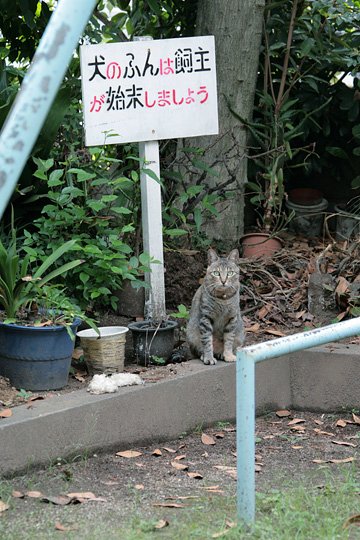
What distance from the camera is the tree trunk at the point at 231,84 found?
7172mm

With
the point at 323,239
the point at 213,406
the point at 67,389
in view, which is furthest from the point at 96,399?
the point at 323,239

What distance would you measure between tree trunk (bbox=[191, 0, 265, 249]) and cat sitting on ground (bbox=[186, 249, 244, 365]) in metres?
1.48

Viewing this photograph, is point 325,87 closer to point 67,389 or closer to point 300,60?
point 300,60

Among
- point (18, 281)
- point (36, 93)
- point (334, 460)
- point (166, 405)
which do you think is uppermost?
point (36, 93)

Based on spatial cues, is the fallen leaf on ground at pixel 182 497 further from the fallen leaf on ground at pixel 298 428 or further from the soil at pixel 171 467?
the fallen leaf on ground at pixel 298 428

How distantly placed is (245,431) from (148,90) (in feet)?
10.0

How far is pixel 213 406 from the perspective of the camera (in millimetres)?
5492

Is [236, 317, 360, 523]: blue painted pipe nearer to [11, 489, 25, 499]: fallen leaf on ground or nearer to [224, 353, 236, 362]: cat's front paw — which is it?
[11, 489, 25, 499]: fallen leaf on ground

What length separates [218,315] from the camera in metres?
5.77

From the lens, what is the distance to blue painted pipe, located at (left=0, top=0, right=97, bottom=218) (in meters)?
2.22

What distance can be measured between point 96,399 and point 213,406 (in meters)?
0.94

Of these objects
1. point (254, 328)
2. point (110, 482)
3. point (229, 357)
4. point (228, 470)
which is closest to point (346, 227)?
point (254, 328)

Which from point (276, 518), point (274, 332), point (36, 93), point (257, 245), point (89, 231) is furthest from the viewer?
point (257, 245)

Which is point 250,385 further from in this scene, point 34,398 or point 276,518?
point 34,398
